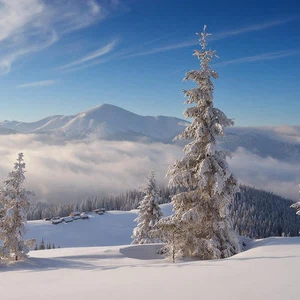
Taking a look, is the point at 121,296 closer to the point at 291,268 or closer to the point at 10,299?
the point at 10,299

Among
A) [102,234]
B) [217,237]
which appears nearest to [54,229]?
[102,234]

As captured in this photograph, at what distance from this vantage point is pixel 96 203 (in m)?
130

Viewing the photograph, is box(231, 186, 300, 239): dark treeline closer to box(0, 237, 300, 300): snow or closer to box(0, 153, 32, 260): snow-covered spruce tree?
box(0, 153, 32, 260): snow-covered spruce tree

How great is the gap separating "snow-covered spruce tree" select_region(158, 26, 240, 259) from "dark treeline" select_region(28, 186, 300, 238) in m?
96.9

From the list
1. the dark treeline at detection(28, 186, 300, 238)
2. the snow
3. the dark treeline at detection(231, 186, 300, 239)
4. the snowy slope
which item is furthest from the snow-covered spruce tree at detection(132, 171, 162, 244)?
the dark treeline at detection(231, 186, 300, 239)

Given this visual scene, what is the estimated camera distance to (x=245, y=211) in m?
146

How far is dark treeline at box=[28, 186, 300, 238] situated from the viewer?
126 metres

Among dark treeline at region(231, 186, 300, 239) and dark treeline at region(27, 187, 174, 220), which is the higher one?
dark treeline at region(27, 187, 174, 220)

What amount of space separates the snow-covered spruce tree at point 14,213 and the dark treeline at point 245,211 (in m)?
95.7

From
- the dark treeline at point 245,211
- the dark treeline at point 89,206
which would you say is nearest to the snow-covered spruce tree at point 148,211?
the dark treeline at point 245,211

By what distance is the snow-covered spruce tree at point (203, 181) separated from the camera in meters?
17.5

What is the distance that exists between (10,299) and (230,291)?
5867mm

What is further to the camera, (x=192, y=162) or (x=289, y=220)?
(x=289, y=220)

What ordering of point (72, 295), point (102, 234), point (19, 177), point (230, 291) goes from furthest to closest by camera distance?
point (102, 234) → point (19, 177) → point (72, 295) → point (230, 291)
